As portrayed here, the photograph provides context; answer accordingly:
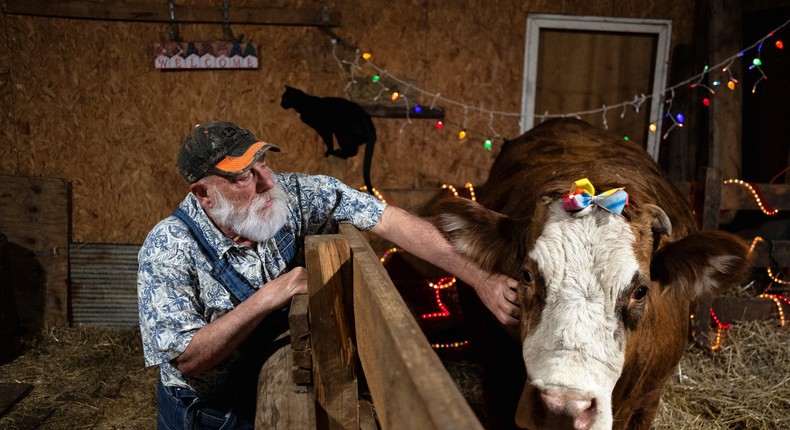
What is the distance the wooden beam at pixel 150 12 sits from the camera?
4188 millimetres

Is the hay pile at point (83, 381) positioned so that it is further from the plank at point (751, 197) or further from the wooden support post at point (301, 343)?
the plank at point (751, 197)

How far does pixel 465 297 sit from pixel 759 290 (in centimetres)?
233

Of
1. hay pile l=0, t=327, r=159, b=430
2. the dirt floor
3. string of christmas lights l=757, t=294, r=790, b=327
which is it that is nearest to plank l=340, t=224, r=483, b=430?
the dirt floor

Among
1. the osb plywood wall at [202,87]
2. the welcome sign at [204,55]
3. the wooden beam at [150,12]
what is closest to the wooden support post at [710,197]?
the osb plywood wall at [202,87]

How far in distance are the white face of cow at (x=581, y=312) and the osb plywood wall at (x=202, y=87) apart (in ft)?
8.66

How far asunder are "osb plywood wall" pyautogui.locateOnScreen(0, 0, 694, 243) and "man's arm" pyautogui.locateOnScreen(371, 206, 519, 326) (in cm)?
189

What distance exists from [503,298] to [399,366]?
1.30 meters

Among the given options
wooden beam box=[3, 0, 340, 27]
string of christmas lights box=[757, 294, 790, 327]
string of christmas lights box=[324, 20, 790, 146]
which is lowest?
string of christmas lights box=[757, 294, 790, 327]

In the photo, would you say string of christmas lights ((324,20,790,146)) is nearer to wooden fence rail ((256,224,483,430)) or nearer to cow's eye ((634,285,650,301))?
cow's eye ((634,285,650,301))

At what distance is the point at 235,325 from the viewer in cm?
173

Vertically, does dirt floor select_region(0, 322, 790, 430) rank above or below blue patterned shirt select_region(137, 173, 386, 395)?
below

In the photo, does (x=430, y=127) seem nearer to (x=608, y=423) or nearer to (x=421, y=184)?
(x=421, y=184)

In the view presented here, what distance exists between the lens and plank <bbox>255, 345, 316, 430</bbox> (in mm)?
1338

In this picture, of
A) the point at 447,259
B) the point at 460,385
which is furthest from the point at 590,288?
the point at 460,385
